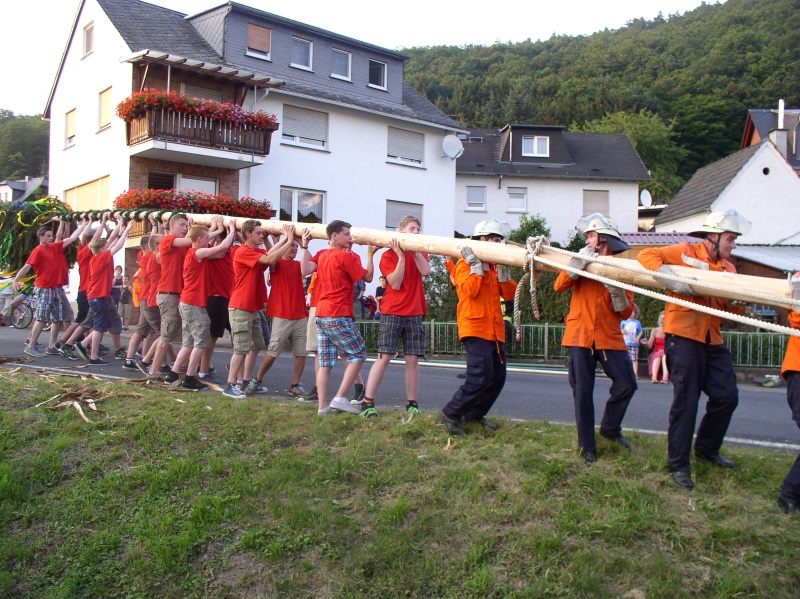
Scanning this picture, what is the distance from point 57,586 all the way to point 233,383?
3865 mm

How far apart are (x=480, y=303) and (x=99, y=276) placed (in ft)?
25.6

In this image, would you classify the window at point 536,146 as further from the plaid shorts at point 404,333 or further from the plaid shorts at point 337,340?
the plaid shorts at point 337,340

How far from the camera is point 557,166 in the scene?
3909 centimetres

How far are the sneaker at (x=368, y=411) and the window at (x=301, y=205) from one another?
19927 mm

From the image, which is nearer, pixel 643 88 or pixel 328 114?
pixel 328 114

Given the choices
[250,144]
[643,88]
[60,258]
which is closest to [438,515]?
[60,258]

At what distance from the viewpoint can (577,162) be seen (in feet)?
129

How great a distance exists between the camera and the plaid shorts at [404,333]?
7.64 metres

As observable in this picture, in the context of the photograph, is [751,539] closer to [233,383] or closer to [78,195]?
[233,383]

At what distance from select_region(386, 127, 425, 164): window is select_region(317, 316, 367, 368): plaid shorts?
917 inches

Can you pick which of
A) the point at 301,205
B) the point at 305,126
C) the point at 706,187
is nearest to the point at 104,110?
the point at 305,126

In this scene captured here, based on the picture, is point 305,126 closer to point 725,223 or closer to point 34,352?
point 34,352

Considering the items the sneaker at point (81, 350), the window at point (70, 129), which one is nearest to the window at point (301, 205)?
the window at point (70, 129)

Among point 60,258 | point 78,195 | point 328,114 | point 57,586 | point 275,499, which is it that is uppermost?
point 328,114
